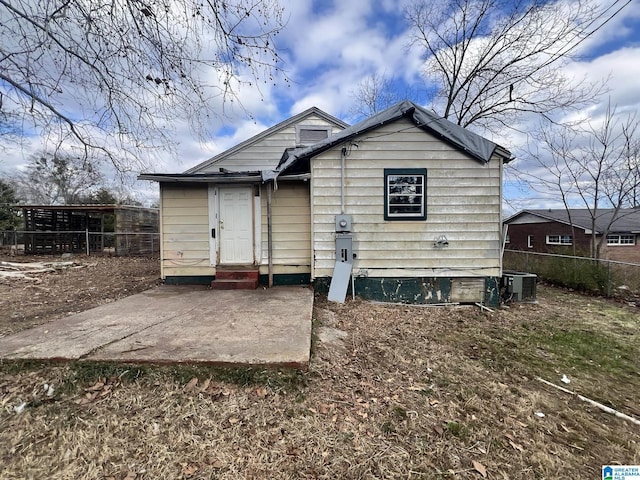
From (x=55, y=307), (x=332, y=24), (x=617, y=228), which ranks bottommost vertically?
(x=55, y=307)

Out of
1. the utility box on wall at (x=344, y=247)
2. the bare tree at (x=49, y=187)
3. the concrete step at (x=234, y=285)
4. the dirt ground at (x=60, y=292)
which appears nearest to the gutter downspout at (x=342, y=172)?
the utility box on wall at (x=344, y=247)

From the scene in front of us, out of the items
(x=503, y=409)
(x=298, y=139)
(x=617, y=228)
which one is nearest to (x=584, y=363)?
(x=503, y=409)

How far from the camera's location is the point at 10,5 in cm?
314

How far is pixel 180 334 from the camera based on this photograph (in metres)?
3.42

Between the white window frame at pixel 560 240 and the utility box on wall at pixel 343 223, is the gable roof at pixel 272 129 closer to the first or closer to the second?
the utility box on wall at pixel 343 223

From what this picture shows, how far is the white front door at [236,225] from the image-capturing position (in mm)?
6699

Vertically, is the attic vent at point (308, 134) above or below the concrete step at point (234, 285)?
above

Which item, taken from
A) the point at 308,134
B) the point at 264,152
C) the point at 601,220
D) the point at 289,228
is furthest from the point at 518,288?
the point at 601,220

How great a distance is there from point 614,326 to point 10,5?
946 centimetres

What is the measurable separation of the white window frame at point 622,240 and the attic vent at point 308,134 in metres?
25.6

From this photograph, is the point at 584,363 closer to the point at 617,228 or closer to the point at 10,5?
the point at 10,5

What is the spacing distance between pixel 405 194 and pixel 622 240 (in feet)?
90.9

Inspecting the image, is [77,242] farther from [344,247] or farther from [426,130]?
[426,130]

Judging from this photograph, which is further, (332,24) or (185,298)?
(185,298)
